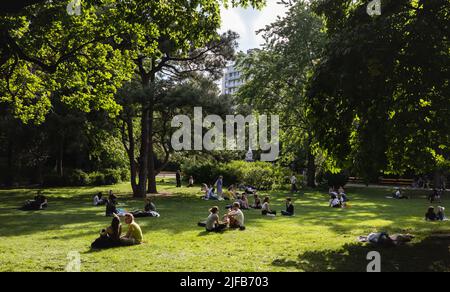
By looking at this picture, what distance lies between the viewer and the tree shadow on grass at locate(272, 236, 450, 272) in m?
10.5

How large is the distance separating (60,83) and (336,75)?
44.8 ft

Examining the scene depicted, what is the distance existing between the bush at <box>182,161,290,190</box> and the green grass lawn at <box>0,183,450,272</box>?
60.0 feet

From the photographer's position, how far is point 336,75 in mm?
12438

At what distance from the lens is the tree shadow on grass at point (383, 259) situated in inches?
413

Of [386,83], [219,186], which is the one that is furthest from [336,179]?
[386,83]

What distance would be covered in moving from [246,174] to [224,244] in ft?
93.3

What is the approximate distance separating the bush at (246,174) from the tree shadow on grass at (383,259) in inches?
1059

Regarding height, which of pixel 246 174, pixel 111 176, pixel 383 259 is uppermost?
pixel 246 174

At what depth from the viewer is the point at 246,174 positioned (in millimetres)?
41719

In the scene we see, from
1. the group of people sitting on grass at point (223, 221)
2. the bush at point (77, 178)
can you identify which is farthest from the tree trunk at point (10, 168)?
the group of people sitting on grass at point (223, 221)

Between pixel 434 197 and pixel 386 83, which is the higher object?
pixel 386 83

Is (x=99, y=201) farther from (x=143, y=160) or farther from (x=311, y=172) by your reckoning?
(x=311, y=172)

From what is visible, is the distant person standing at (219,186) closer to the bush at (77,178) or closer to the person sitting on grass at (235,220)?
the person sitting on grass at (235,220)
